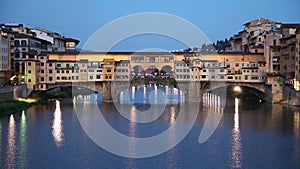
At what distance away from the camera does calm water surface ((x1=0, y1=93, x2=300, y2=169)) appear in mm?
11242

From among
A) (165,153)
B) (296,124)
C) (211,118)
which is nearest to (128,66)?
(211,118)

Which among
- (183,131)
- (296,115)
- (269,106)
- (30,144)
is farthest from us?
(269,106)

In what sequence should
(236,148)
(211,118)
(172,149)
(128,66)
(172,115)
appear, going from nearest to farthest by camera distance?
(172,149) < (236,148) < (211,118) < (172,115) < (128,66)

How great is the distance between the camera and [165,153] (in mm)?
12273

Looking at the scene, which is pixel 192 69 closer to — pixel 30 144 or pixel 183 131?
pixel 183 131

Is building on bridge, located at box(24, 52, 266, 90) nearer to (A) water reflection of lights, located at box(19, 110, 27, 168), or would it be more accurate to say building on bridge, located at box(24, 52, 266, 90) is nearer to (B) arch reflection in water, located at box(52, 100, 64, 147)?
(B) arch reflection in water, located at box(52, 100, 64, 147)

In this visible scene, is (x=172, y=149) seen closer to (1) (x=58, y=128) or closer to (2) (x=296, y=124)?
(1) (x=58, y=128)

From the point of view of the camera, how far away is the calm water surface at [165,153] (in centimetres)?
1124

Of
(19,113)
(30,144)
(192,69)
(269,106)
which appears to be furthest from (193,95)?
(30,144)

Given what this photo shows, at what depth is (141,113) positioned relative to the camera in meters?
20.3

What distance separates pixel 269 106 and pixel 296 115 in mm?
3772

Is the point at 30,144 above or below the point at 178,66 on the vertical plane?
below

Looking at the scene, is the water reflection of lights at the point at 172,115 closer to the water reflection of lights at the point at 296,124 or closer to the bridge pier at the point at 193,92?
the bridge pier at the point at 193,92

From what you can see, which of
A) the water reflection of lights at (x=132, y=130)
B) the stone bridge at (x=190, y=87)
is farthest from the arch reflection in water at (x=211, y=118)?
→ the water reflection of lights at (x=132, y=130)
